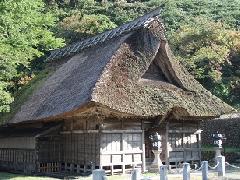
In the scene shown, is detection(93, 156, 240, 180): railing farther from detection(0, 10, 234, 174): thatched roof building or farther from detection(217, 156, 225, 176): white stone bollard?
detection(0, 10, 234, 174): thatched roof building

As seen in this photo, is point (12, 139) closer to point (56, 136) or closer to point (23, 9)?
point (56, 136)

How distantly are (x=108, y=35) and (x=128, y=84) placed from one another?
6433 millimetres

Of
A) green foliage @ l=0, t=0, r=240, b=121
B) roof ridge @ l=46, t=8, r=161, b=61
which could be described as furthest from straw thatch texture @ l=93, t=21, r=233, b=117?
green foliage @ l=0, t=0, r=240, b=121

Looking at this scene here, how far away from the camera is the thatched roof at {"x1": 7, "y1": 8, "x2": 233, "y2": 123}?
1906 cm

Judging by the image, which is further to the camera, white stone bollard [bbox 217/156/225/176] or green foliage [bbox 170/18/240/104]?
green foliage [bbox 170/18/240/104]

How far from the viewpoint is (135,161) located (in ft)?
68.0

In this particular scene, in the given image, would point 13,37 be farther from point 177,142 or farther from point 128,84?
point 177,142

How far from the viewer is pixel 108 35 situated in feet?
84.8

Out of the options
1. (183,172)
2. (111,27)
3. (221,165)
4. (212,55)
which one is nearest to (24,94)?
(221,165)

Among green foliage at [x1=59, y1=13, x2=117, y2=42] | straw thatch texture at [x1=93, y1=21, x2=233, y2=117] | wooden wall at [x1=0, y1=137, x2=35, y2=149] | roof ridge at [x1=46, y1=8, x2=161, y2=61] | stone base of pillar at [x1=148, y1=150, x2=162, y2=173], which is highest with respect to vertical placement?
green foliage at [x1=59, y1=13, x2=117, y2=42]

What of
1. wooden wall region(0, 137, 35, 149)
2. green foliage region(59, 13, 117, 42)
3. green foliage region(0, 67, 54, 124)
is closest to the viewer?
wooden wall region(0, 137, 35, 149)

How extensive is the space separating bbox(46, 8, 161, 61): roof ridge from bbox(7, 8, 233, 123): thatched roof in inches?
3.0

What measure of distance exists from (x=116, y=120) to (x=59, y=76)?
23.2ft

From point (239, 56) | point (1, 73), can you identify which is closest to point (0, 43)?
point (1, 73)
